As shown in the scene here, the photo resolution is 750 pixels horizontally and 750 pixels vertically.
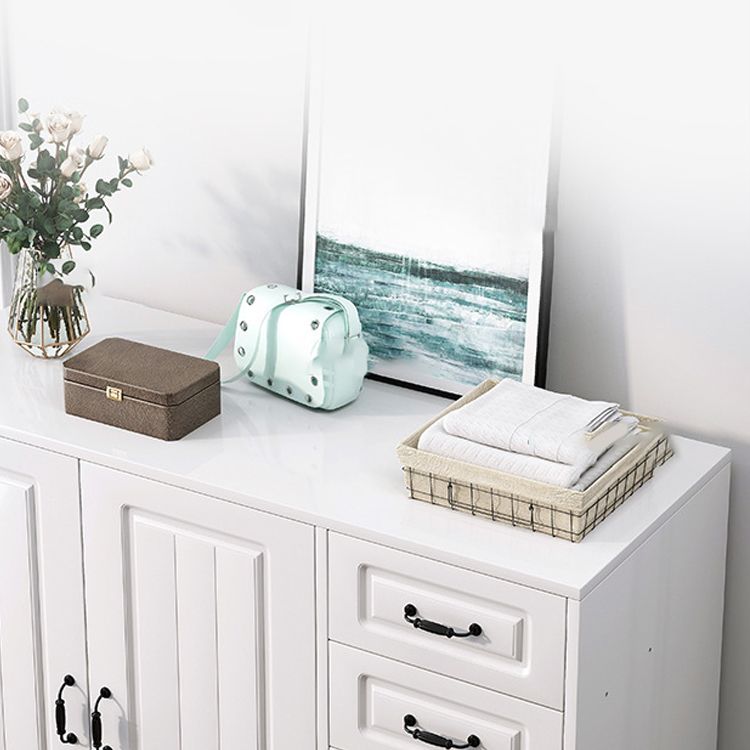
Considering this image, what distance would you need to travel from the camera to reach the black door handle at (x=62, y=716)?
2053mm

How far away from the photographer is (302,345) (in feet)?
6.55

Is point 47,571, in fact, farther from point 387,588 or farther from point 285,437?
point 387,588

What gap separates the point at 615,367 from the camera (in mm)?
1998

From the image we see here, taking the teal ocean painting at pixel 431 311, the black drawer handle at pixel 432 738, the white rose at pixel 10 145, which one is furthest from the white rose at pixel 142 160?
the black drawer handle at pixel 432 738

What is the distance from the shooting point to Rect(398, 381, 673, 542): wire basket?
1658 mm

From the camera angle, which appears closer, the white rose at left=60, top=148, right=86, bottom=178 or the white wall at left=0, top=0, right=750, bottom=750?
the white wall at left=0, top=0, right=750, bottom=750

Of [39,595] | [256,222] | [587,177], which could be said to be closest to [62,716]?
[39,595]

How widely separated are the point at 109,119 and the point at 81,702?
930mm

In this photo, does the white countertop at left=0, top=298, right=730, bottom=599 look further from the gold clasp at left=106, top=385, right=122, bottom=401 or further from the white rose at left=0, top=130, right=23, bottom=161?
the white rose at left=0, top=130, right=23, bottom=161

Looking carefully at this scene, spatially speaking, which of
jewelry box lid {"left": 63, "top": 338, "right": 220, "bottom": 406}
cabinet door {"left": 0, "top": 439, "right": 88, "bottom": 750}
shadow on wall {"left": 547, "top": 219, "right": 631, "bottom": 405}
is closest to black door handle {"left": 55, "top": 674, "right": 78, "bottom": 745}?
cabinet door {"left": 0, "top": 439, "right": 88, "bottom": 750}

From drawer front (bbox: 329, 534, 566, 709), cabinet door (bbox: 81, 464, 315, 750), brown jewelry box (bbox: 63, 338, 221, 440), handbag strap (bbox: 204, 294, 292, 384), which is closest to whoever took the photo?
drawer front (bbox: 329, 534, 566, 709)

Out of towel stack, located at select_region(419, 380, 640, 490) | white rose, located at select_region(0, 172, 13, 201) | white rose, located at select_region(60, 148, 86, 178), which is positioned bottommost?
towel stack, located at select_region(419, 380, 640, 490)

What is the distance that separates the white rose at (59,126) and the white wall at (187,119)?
28cm

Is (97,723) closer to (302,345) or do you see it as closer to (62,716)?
(62,716)
